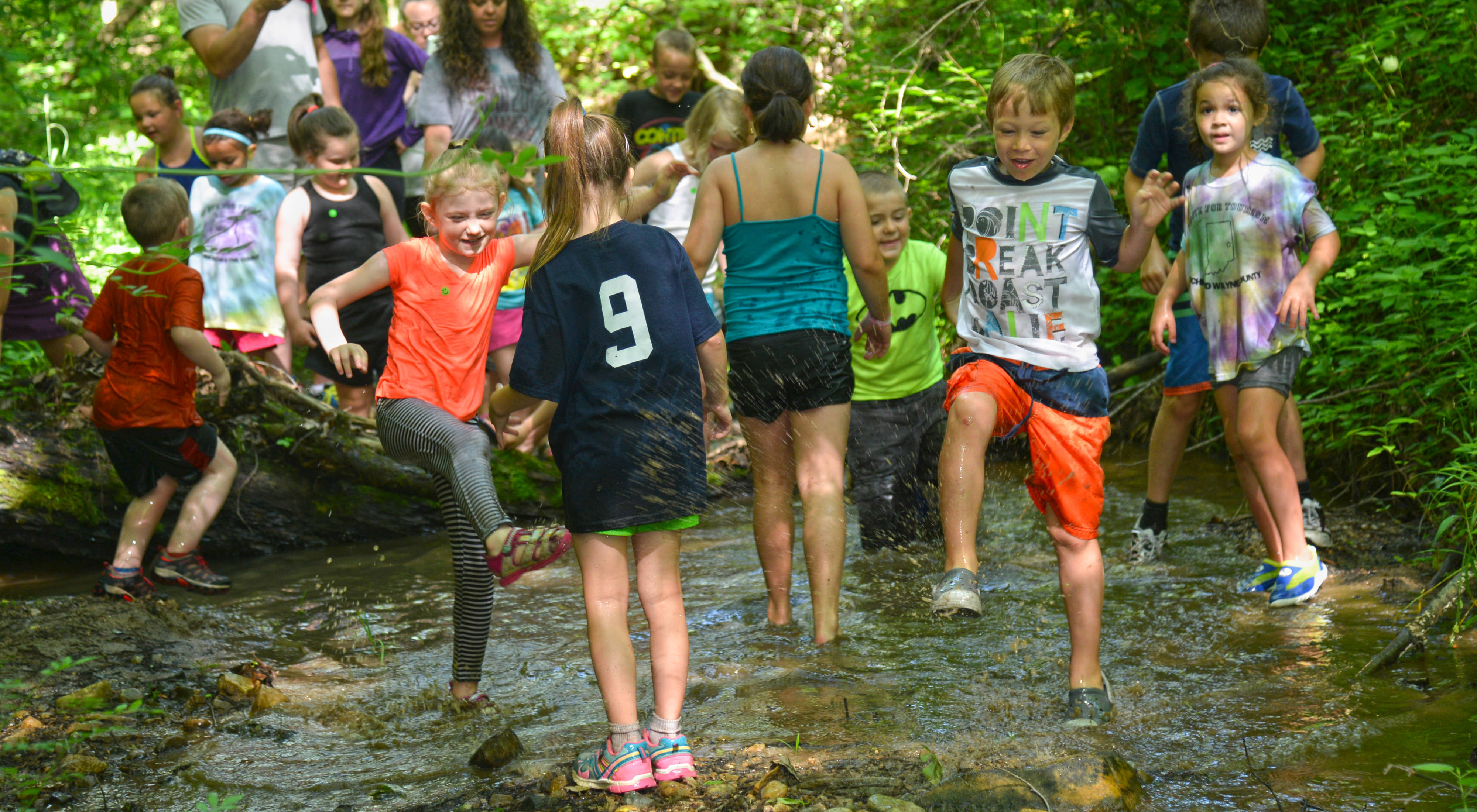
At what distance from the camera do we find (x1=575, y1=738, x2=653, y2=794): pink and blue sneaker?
110 inches

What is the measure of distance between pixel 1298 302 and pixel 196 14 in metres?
6.12

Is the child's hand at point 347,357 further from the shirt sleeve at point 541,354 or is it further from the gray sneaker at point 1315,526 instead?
the gray sneaker at point 1315,526

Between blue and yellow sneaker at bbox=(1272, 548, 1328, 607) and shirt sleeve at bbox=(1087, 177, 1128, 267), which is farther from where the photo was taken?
blue and yellow sneaker at bbox=(1272, 548, 1328, 607)

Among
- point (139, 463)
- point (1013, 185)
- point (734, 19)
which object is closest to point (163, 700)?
point (139, 463)

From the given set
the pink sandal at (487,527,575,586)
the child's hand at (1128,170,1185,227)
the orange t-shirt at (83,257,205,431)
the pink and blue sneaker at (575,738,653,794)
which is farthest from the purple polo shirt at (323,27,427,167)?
the pink and blue sneaker at (575,738,653,794)

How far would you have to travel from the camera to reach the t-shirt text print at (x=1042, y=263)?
3.47 m

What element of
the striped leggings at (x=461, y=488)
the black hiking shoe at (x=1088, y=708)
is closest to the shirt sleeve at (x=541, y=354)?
the striped leggings at (x=461, y=488)


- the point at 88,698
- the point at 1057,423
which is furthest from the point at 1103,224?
the point at 88,698

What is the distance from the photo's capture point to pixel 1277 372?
14.2 ft

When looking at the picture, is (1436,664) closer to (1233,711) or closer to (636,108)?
(1233,711)

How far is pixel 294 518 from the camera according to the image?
6168mm

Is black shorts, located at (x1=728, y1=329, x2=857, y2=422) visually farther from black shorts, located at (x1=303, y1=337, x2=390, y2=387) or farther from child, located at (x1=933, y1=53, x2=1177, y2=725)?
black shorts, located at (x1=303, y1=337, x2=390, y2=387)

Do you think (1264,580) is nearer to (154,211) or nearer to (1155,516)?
(1155,516)

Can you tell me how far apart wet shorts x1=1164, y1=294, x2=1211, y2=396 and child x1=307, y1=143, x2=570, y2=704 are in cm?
290
